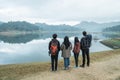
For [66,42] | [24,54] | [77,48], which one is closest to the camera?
[66,42]

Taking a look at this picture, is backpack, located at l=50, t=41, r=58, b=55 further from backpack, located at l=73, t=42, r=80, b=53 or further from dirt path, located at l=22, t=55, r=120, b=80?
backpack, located at l=73, t=42, r=80, b=53

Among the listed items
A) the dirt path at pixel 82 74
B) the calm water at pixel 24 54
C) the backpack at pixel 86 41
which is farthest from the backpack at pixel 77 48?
the calm water at pixel 24 54

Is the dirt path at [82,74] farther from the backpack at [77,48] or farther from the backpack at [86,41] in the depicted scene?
the backpack at [86,41]

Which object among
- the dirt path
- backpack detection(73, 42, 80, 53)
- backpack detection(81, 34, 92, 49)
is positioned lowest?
the dirt path

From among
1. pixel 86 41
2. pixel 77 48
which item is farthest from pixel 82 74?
pixel 86 41

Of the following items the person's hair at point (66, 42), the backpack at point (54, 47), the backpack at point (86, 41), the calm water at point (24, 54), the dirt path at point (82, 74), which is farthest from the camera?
the calm water at point (24, 54)

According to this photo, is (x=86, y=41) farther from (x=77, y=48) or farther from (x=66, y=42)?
(x=66, y=42)

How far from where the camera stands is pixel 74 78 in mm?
15289

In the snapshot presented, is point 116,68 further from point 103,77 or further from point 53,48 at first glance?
point 53,48

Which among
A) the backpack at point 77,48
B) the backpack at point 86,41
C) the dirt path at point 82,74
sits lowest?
the dirt path at point 82,74

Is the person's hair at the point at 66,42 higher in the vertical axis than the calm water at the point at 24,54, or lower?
higher

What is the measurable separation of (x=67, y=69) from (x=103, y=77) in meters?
2.73

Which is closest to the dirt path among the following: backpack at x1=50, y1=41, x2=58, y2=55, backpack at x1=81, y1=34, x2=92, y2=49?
backpack at x1=50, y1=41, x2=58, y2=55

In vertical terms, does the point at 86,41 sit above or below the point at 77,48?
above
